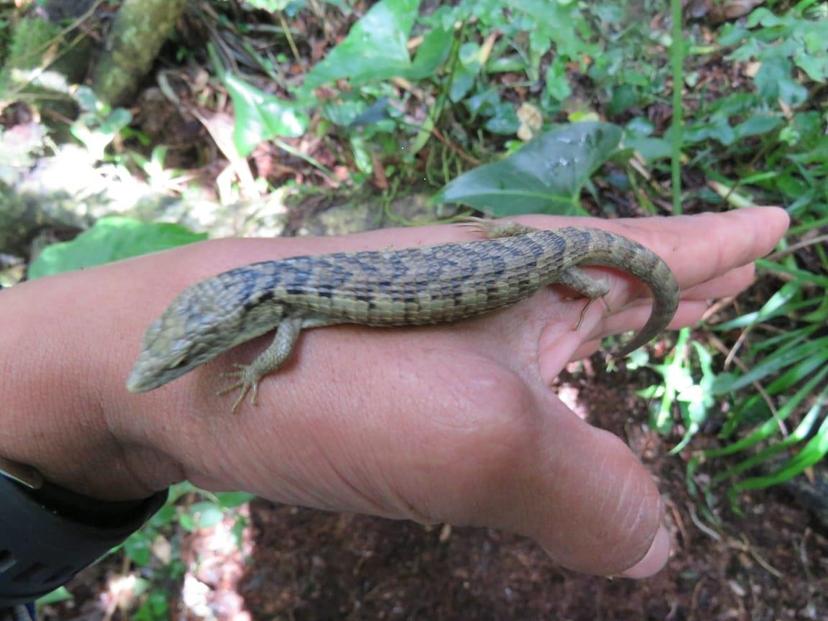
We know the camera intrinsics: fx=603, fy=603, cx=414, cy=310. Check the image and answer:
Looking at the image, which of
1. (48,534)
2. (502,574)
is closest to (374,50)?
(48,534)

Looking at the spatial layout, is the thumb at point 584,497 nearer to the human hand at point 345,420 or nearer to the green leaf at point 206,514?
the human hand at point 345,420

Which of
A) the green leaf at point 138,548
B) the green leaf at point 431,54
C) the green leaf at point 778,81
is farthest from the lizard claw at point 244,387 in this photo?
the green leaf at point 778,81

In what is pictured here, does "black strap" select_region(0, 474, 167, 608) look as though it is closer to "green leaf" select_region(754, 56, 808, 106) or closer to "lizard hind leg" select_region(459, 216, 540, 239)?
"lizard hind leg" select_region(459, 216, 540, 239)

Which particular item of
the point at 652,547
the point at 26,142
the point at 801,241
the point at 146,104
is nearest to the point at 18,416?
the point at 652,547

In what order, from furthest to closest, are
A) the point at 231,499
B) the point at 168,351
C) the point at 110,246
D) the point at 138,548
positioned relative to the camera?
the point at 138,548 → the point at 231,499 → the point at 110,246 → the point at 168,351

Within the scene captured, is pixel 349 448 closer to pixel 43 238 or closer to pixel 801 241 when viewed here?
pixel 801 241

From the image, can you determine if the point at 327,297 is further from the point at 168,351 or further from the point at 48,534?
the point at 48,534
